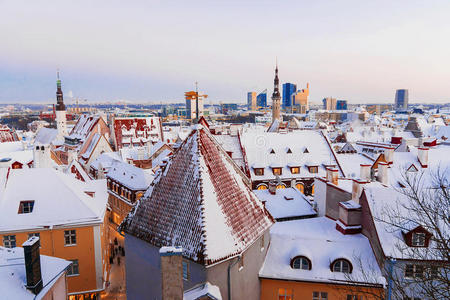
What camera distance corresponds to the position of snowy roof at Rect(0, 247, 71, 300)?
11.6 metres

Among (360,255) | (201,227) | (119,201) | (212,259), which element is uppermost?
(201,227)

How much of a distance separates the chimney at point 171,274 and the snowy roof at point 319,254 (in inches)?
313

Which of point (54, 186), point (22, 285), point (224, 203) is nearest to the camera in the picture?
point (22, 285)

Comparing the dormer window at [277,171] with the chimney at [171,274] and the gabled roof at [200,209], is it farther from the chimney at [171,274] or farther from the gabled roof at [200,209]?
the chimney at [171,274]

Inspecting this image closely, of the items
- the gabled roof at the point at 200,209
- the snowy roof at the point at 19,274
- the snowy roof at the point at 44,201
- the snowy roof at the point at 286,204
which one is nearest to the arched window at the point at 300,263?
the gabled roof at the point at 200,209

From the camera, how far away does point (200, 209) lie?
45.4 feet

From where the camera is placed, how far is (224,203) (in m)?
14.8

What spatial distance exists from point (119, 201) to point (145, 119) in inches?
1294

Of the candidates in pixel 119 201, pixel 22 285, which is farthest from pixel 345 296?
pixel 119 201

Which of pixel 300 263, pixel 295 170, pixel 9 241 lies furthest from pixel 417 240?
pixel 9 241

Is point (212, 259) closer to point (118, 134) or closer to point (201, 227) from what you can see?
point (201, 227)

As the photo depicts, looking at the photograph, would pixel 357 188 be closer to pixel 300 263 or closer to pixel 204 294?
pixel 300 263

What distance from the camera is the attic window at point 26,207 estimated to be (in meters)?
21.5

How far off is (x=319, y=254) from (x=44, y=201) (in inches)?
739
